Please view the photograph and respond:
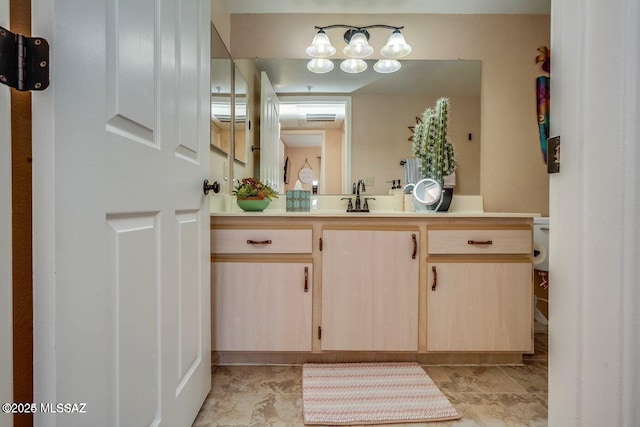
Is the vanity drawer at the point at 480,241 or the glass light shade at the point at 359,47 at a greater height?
the glass light shade at the point at 359,47

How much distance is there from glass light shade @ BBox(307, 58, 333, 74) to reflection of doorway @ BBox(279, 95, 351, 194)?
0.60 ft

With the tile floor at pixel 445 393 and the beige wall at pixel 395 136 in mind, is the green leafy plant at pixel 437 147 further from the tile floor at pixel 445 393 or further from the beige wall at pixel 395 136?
the tile floor at pixel 445 393

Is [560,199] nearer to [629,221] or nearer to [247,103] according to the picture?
[629,221]

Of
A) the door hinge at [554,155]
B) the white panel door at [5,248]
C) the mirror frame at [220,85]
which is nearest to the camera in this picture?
the white panel door at [5,248]

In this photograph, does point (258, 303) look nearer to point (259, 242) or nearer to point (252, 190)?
point (259, 242)

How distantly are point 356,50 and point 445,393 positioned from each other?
2.06 meters

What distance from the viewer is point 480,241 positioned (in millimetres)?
1591

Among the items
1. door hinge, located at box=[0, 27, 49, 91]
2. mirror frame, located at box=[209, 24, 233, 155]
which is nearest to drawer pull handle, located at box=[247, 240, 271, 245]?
mirror frame, located at box=[209, 24, 233, 155]

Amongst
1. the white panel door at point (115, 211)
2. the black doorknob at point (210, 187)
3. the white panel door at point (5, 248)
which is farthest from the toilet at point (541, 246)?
the white panel door at point (5, 248)

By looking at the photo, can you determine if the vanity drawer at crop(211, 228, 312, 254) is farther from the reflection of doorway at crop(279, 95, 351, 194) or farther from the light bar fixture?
the light bar fixture

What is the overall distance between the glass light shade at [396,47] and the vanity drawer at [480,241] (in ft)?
4.16

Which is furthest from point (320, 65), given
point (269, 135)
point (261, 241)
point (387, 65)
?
point (261, 241)

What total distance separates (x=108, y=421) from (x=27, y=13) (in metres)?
0.79

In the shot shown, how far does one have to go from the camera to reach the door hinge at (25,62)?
1.54 feet
